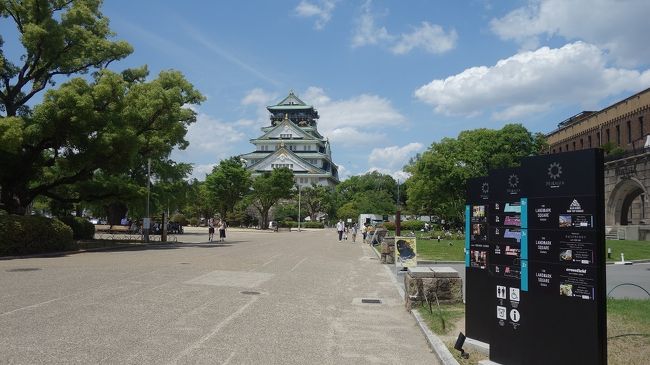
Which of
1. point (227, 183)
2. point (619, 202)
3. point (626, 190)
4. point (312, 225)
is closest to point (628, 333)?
point (626, 190)

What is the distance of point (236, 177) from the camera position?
77.8 meters

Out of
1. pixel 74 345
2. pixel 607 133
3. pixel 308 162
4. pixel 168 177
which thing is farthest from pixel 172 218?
pixel 74 345

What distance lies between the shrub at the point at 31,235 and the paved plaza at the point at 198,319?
658cm

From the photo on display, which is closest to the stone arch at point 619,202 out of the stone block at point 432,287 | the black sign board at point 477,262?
the stone block at point 432,287

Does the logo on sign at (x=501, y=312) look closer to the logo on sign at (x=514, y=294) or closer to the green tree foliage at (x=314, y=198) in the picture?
the logo on sign at (x=514, y=294)

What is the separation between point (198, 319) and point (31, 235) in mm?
17138

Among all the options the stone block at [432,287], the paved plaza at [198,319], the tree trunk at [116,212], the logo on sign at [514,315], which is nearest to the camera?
the logo on sign at [514,315]

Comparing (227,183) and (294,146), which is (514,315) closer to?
(227,183)

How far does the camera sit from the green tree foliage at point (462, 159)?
61406 mm

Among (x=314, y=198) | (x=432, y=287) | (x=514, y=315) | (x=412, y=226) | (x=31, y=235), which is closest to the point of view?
(x=514, y=315)

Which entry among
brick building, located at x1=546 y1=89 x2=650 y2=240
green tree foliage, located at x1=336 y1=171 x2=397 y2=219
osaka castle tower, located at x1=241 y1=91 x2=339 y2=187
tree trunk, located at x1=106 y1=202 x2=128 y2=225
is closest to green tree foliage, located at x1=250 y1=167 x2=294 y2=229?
green tree foliage, located at x1=336 y1=171 x2=397 y2=219

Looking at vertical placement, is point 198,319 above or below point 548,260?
below

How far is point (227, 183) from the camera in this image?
7781 cm

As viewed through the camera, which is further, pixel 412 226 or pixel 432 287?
pixel 412 226
